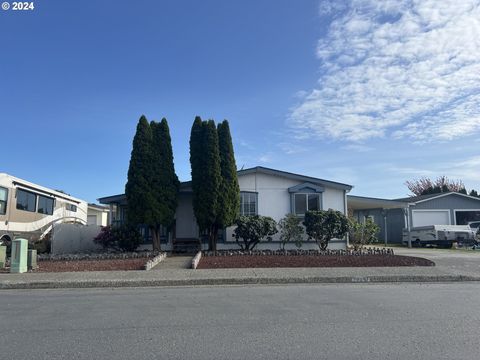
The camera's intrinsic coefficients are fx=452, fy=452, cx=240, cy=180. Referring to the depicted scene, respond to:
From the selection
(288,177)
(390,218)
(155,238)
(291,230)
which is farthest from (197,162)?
(390,218)

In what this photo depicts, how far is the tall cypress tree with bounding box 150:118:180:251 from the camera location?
19891 millimetres

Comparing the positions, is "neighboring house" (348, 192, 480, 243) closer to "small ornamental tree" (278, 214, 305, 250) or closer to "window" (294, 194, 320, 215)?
"window" (294, 194, 320, 215)

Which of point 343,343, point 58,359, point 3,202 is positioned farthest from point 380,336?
point 3,202

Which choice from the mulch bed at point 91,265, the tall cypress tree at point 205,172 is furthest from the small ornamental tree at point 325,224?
the mulch bed at point 91,265

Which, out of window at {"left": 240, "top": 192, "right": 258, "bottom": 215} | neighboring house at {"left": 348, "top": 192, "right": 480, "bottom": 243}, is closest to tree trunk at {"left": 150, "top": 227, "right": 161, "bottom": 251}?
window at {"left": 240, "top": 192, "right": 258, "bottom": 215}

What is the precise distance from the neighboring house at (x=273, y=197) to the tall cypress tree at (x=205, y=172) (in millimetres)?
2280

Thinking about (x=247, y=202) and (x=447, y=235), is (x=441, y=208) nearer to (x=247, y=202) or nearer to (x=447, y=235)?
(x=447, y=235)

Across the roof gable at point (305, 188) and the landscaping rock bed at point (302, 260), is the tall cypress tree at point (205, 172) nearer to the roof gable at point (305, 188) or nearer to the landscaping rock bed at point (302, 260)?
the landscaping rock bed at point (302, 260)

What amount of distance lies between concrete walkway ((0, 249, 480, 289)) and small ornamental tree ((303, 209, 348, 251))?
6.09 meters

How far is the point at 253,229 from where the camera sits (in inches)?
803

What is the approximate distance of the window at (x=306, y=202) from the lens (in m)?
22.6

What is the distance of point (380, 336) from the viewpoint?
6.23m

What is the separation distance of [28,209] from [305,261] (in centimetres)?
1188

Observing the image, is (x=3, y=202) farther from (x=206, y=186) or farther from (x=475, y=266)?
(x=475, y=266)
